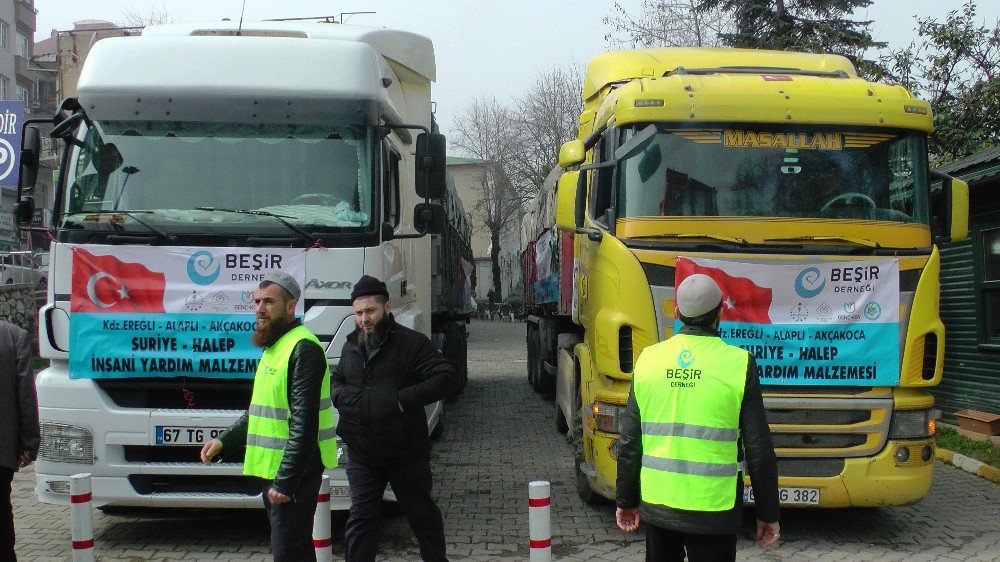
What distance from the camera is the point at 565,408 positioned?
9.03 metres

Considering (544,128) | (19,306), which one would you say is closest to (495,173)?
(544,128)

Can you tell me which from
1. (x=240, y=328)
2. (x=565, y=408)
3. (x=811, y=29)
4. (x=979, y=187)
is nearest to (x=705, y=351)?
(x=240, y=328)

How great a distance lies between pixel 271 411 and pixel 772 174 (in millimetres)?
3904

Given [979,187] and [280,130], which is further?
[979,187]

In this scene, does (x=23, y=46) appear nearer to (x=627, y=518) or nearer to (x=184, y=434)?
(x=184, y=434)

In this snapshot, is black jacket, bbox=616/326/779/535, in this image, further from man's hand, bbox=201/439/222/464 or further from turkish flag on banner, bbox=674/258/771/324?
turkish flag on banner, bbox=674/258/771/324

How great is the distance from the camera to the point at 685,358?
3.65m

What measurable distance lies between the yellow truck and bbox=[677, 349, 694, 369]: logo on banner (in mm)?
2628

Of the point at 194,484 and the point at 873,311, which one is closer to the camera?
the point at 194,484

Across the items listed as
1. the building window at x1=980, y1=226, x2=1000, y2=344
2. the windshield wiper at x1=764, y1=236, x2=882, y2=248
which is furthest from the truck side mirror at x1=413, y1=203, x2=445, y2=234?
the building window at x1=980, y1=226, x2=1000, y2=344

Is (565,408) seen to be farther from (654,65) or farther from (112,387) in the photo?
(112,387)

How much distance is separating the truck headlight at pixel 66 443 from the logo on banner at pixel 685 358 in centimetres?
407

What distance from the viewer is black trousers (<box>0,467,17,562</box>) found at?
4.91 m

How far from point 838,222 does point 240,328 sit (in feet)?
13.1
